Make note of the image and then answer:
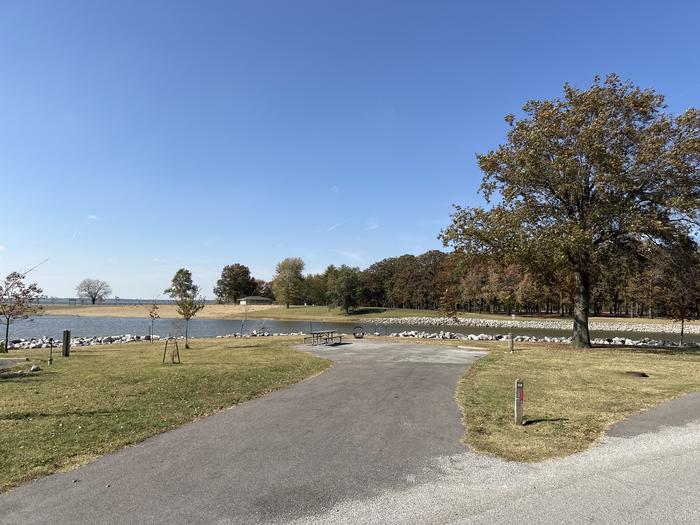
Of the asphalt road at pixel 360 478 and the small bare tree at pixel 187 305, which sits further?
the small bare tree at pixel 187 305

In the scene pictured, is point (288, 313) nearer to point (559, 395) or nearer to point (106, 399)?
point (106, 399)

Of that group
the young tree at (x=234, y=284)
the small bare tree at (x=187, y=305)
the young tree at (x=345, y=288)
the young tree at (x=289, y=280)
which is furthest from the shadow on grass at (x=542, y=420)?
the young tree at (x=234, y=284)

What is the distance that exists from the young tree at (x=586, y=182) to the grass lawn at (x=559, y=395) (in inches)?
181

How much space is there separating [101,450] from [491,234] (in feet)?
58.2

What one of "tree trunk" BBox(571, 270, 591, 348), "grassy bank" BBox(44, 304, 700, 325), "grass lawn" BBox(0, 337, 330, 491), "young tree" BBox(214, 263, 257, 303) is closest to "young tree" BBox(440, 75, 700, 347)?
"tree trunk" BBox(571, 270, 591, 348)

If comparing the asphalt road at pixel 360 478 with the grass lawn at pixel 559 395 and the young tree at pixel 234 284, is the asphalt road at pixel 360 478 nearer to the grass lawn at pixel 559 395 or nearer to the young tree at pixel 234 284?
the grass lawn at pixel 559 395

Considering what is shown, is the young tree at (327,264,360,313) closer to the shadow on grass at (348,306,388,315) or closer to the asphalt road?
the shadow on grass at (348,306,388,315)

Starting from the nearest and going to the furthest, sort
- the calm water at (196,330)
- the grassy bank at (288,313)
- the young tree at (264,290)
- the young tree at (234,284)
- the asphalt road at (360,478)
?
the asphalt road at (360,478), the calm water at (196,330), the grassy bank at (288,313), the young tree at (234,284), the young tree at (264,290)

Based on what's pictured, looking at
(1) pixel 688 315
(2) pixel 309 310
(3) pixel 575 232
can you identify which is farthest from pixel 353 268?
(3) pixel 575 232

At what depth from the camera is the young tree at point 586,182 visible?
61.4 feet

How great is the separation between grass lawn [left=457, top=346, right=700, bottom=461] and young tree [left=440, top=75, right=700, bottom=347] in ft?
15.1

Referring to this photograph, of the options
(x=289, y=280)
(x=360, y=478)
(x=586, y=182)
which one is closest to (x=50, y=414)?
(x=360, y=478)

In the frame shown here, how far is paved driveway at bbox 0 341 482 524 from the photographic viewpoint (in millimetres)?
4691

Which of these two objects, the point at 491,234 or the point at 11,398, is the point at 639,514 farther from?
the point at 491,234
